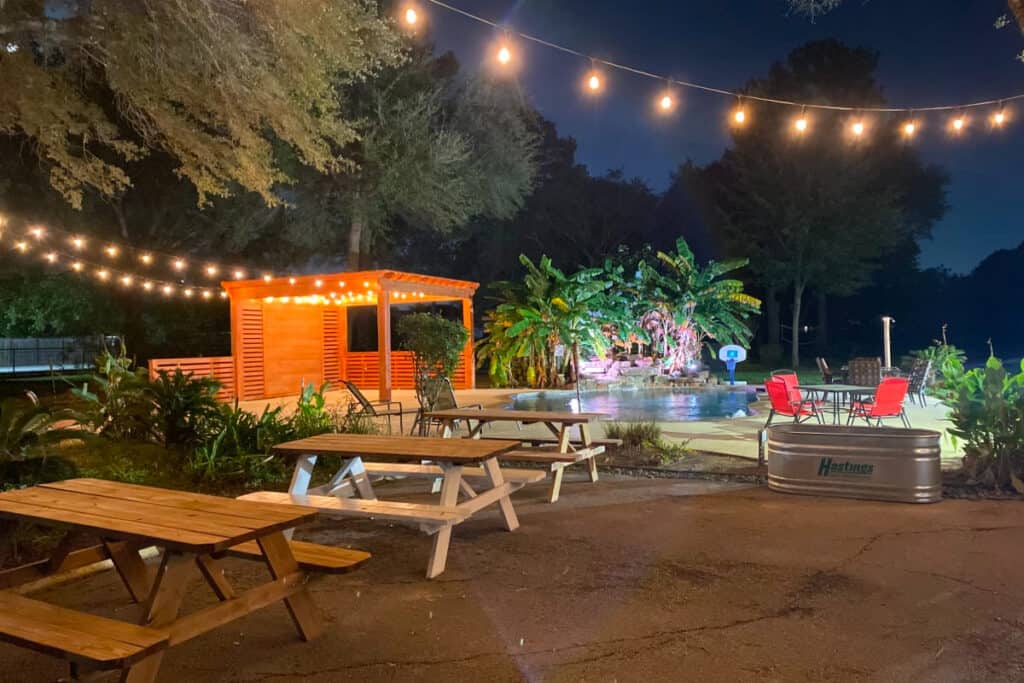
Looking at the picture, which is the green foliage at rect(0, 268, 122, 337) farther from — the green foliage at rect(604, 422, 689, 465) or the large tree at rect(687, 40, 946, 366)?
the large tree at rect(687, 40, 946, 366)

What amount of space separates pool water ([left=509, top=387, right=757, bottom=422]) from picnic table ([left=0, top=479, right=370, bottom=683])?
349 inches

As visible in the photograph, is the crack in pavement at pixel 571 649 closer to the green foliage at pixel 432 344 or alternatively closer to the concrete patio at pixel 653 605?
the concrete patio at pixel 653 605

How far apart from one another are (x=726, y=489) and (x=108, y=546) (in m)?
4.51

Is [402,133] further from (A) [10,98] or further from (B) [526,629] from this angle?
(B) [526,629]

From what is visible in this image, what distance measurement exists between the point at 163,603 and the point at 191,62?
6.92m

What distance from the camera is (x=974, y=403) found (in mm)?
5855

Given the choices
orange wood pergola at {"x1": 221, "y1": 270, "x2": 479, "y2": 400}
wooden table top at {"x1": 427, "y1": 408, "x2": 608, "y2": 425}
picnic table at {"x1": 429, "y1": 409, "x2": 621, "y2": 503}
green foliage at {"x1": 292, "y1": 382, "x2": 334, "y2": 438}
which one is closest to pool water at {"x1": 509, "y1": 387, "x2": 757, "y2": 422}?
orange wood pergola at {"x1": 221, "y1": 270, "x2": 479, "y2": 400}

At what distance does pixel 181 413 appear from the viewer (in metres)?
6.83

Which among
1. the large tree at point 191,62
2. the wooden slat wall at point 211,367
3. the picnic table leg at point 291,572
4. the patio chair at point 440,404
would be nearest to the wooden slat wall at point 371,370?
the wooden slat wall at point 211,367

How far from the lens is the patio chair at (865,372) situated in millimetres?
13578

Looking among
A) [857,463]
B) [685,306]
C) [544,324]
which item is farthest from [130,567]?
[685,306]

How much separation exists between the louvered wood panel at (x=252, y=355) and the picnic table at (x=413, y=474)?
1164cm

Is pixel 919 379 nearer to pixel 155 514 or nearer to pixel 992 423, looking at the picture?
pixel 992 423

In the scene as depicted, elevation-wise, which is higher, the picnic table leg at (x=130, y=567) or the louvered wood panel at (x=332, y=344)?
the louvered wood panel at (x=332, y=344)
